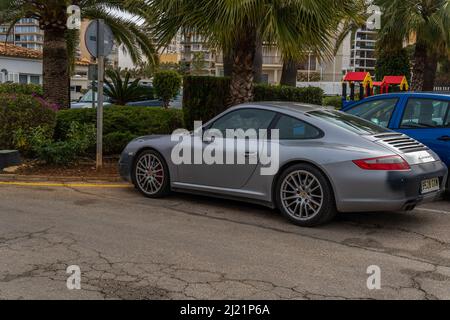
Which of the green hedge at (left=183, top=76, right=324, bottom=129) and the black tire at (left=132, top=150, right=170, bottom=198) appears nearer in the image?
the black tire at (left=132, top=150, right=170, bottom=198)

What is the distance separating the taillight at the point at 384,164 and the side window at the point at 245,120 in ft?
4.53

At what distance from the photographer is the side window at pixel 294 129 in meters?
6.31

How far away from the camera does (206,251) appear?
17.0 feet

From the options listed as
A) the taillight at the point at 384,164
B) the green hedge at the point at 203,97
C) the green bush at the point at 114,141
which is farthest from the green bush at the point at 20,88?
the taillight at the point at 384,164

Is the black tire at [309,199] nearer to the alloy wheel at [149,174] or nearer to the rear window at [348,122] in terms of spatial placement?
the rear window at [348,122]

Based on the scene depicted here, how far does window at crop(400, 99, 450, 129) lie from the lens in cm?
760

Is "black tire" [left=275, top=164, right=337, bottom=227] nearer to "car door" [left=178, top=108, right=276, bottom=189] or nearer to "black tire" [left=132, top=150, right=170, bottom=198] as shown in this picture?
"car door" [left=178, top=108, right=276, bottom=189]

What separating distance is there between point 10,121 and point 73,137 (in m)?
1.13

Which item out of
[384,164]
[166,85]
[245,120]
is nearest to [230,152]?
[245,120]

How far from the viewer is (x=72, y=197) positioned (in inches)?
299

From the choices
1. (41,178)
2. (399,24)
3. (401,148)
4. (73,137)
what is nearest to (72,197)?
(41,178)

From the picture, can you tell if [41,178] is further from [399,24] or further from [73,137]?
[399,24]

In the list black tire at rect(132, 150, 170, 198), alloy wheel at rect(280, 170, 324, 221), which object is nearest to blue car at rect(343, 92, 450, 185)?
alloy wheel at rect(280, 170, 324, 221)

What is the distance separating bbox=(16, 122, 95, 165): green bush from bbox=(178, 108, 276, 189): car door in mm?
3057
